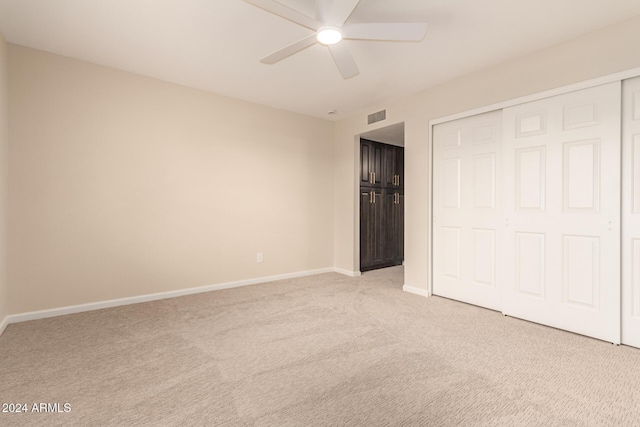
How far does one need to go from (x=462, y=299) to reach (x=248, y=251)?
9.06 feet

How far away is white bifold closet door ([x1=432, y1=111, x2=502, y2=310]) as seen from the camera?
10.2ft

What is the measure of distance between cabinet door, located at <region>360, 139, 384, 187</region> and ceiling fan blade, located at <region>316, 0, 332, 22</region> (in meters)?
3.07

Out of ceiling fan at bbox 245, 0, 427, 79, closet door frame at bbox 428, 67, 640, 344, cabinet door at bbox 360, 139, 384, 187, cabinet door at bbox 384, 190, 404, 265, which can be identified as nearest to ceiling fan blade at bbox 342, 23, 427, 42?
ceiling fan at bbox 245, 0, 427, 79

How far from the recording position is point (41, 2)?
7.14 ft

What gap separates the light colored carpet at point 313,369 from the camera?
5.03 feet

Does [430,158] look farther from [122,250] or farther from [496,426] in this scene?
[122,250]

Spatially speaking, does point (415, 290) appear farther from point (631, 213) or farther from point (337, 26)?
point (337, 26)

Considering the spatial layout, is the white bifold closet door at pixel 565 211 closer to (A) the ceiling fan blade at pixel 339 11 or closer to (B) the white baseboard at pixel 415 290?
(B) the white baseboard at pixel 415 290

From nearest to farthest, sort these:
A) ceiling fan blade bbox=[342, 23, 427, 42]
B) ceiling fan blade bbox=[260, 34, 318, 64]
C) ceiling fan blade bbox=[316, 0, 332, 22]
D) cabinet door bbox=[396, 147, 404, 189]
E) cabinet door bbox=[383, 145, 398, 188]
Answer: ceiling fan blade bbox=[316, 0, 332, 22] < ceiling fan blade bbox=[342, 23, 427, 42] < ceiling fan blade bbox=[260, 34, 318, 64] < cabinet door bbox=[383, 145, 398, 188] < cabinet door bbox=[396, 147, 404, 189]

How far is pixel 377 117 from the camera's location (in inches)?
169

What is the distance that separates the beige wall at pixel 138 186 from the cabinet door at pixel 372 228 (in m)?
0.95

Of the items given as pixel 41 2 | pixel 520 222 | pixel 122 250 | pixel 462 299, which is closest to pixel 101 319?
pixel 122 250

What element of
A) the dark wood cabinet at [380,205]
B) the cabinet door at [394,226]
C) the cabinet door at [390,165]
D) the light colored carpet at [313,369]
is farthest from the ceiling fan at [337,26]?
the cabinet door at [394,226]

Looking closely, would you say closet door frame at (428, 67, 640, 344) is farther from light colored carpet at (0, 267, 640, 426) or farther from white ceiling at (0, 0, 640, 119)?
light colored carpet at (0, 267, 640, 426)
